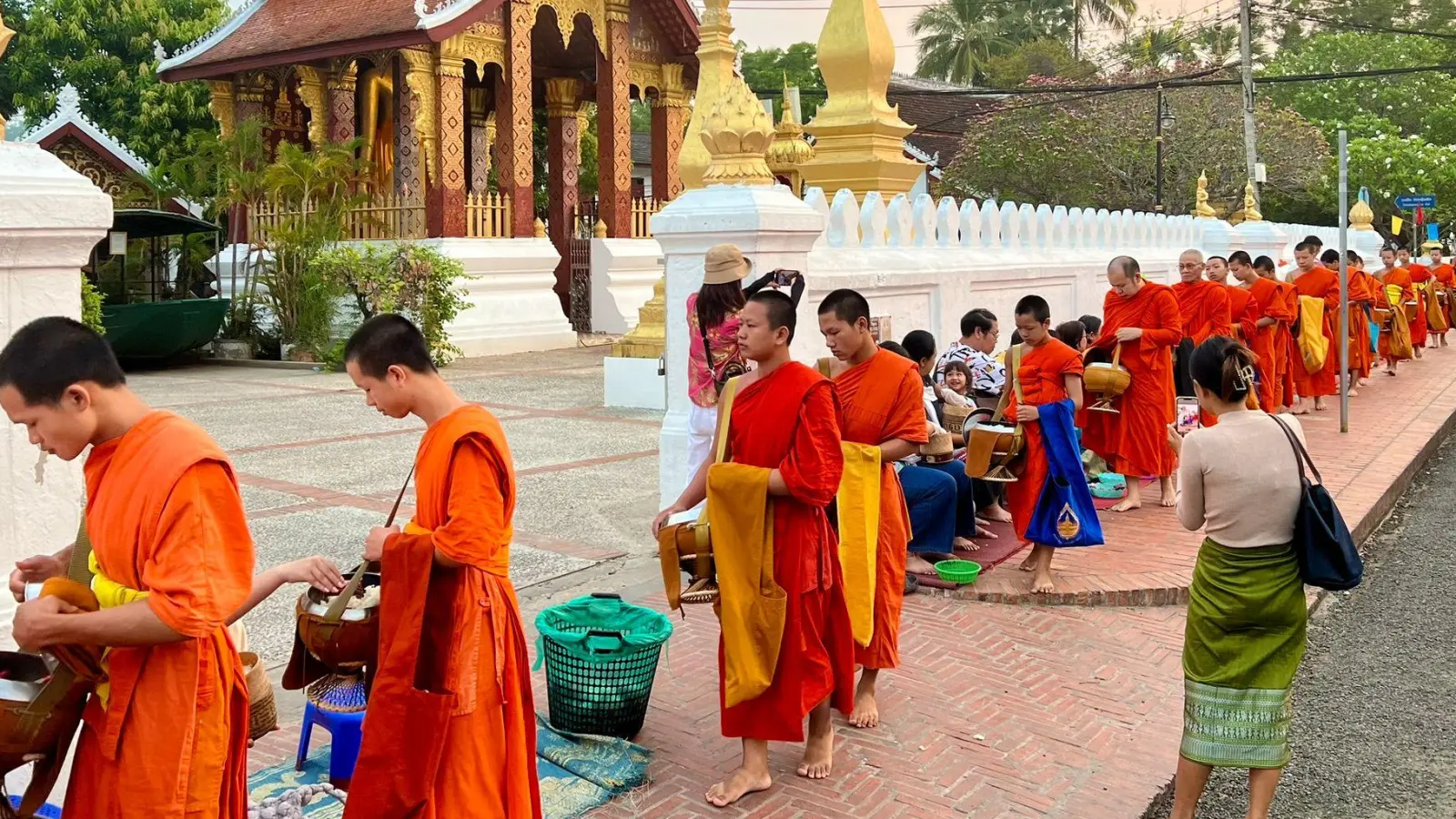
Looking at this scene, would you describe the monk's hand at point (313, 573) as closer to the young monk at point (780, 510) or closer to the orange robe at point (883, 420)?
the young monk at point (780, 510)

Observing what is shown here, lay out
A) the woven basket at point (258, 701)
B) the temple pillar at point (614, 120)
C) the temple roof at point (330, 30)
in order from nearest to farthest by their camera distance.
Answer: the woven basket at point (258, 701), the temple roof at point (330, 30), the temple pillar at point (614, 120)

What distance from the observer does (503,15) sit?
1936cm

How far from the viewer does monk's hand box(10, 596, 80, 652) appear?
A: 229cm

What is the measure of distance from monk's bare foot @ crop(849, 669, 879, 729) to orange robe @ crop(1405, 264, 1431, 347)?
16.1 metres

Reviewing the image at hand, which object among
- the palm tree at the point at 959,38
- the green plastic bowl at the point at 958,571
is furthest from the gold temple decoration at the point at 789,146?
the palm tree at the point at 959,38

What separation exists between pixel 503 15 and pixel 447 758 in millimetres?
18168

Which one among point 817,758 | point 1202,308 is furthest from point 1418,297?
point 817,758

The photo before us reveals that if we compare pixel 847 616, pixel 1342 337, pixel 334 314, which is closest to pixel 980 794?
pixel 847 616

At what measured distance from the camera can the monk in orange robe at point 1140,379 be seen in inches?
310

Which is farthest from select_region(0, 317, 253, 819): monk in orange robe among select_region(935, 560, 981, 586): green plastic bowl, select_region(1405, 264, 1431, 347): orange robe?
select_region(1405, 264, 1431, 347): orange robe

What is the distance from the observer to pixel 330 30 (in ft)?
62.7

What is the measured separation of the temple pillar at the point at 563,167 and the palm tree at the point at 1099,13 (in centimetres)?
3112

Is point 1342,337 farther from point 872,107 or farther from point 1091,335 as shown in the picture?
point 872,107

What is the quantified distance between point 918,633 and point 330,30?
55.3 feet
